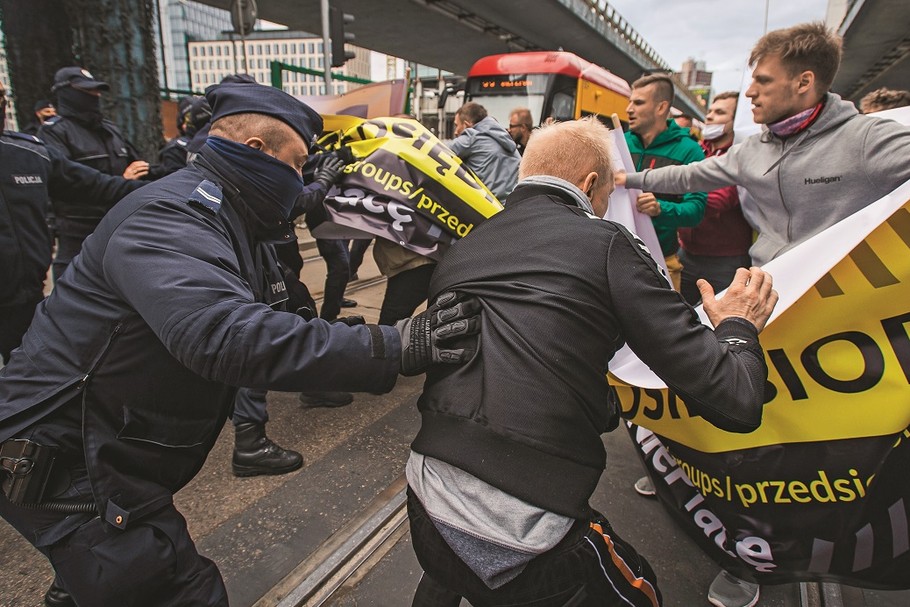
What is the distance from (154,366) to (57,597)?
Answer: 129 centimetres

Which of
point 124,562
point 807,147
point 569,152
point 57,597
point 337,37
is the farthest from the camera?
point 337,37

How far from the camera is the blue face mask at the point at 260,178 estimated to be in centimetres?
164

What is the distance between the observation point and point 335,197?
11.3 feet

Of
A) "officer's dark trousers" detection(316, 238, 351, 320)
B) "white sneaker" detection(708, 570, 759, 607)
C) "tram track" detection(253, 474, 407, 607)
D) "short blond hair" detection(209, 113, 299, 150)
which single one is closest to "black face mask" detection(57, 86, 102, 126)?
"officer's dark trousers" detection(316, 238, 351, 320)

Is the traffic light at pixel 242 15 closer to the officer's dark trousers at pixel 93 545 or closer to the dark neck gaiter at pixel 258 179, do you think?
the dark neck gaiter at pixel 258 179

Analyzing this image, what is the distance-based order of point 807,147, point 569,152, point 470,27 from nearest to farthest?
point 569,152
point 807,147
point 470,27

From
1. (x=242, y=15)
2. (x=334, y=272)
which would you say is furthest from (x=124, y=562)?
(x=242, y=15)

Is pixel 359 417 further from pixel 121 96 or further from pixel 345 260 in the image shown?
pixel 121 96

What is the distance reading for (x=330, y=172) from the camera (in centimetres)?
342

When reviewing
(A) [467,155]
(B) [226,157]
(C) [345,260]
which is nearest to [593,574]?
(B) [226,157]

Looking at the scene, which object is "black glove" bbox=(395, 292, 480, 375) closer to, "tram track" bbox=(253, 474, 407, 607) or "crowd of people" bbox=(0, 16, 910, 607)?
"crowd of people" bbox=(0, 16, 910, 607)

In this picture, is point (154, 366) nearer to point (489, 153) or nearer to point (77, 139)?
point (77, 139)

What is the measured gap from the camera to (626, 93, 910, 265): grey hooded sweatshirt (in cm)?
210

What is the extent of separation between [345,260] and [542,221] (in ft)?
10.8
